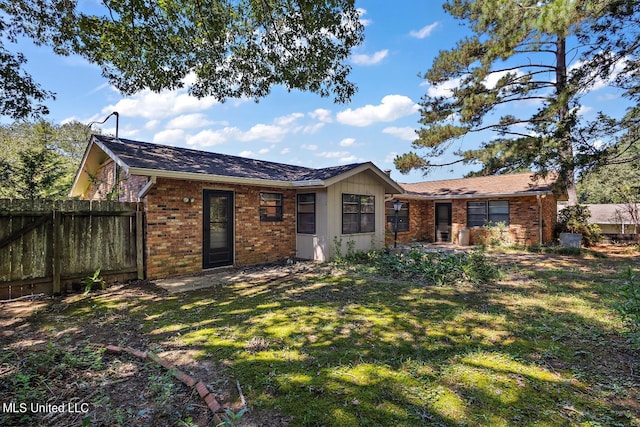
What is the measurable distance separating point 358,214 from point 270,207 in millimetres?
3118

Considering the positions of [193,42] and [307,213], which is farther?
[307,213]

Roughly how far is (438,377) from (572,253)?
466 inches

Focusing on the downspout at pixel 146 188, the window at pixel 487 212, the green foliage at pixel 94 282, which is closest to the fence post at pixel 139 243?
the downspout at pixel 146 188

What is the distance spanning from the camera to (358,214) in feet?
35.3

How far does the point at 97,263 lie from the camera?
258 inches

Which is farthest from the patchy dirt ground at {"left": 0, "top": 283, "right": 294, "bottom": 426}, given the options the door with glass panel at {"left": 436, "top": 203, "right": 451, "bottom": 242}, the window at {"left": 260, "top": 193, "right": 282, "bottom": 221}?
the door with glass panel at {"left": 436, "top": 203, "right": 451, "bottom": 242}

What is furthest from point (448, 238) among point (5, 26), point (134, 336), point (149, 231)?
point (5, 26)

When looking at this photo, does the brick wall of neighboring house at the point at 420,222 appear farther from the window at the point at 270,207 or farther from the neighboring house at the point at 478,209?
the window at the point at 270,207

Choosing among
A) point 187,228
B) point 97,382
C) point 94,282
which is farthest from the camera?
point 187,228

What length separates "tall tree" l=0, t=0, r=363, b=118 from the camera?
21.7ft

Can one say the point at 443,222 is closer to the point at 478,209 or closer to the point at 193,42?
the point at 478,209

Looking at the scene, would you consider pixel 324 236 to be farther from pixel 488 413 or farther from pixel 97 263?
pixel 488 413

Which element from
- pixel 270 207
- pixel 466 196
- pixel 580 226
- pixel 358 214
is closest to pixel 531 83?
pixel 466 196

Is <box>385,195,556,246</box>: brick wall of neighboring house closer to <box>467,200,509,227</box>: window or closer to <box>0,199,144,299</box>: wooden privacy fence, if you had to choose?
<box>467,200,509,227</box>: window
